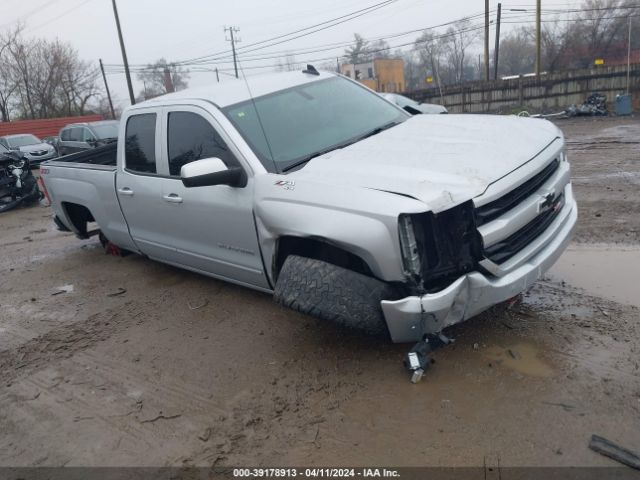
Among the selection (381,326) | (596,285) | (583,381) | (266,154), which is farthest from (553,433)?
(266,154)

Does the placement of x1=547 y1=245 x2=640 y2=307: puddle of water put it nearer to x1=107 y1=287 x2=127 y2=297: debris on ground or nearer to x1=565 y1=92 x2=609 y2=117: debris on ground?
x1=107 y1=287 x2=127 y2=297: debris on ground

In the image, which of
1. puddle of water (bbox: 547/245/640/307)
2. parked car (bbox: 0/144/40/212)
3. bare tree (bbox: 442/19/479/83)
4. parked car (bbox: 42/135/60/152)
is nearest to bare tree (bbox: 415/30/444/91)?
bare tree (bbox: 442/19/479/83)

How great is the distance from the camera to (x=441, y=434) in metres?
2.71

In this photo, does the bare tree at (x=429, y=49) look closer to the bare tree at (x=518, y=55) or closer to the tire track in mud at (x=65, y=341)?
the bare tree at (x=518, y=55)

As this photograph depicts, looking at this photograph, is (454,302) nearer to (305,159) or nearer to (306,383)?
(306,383)

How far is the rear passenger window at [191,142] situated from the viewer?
3.97 metres

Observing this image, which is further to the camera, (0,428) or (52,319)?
(52,319)

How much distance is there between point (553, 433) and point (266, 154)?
248 cm

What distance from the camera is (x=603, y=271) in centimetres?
449

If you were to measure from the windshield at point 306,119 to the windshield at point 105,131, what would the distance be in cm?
1462

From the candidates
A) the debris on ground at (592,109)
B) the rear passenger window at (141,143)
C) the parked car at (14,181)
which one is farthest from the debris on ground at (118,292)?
the debris on ground at (592,109)

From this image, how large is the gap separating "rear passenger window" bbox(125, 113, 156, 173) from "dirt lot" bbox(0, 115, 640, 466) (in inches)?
50.7

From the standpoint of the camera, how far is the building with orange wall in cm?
5984

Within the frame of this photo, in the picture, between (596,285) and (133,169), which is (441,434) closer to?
(596,285)
